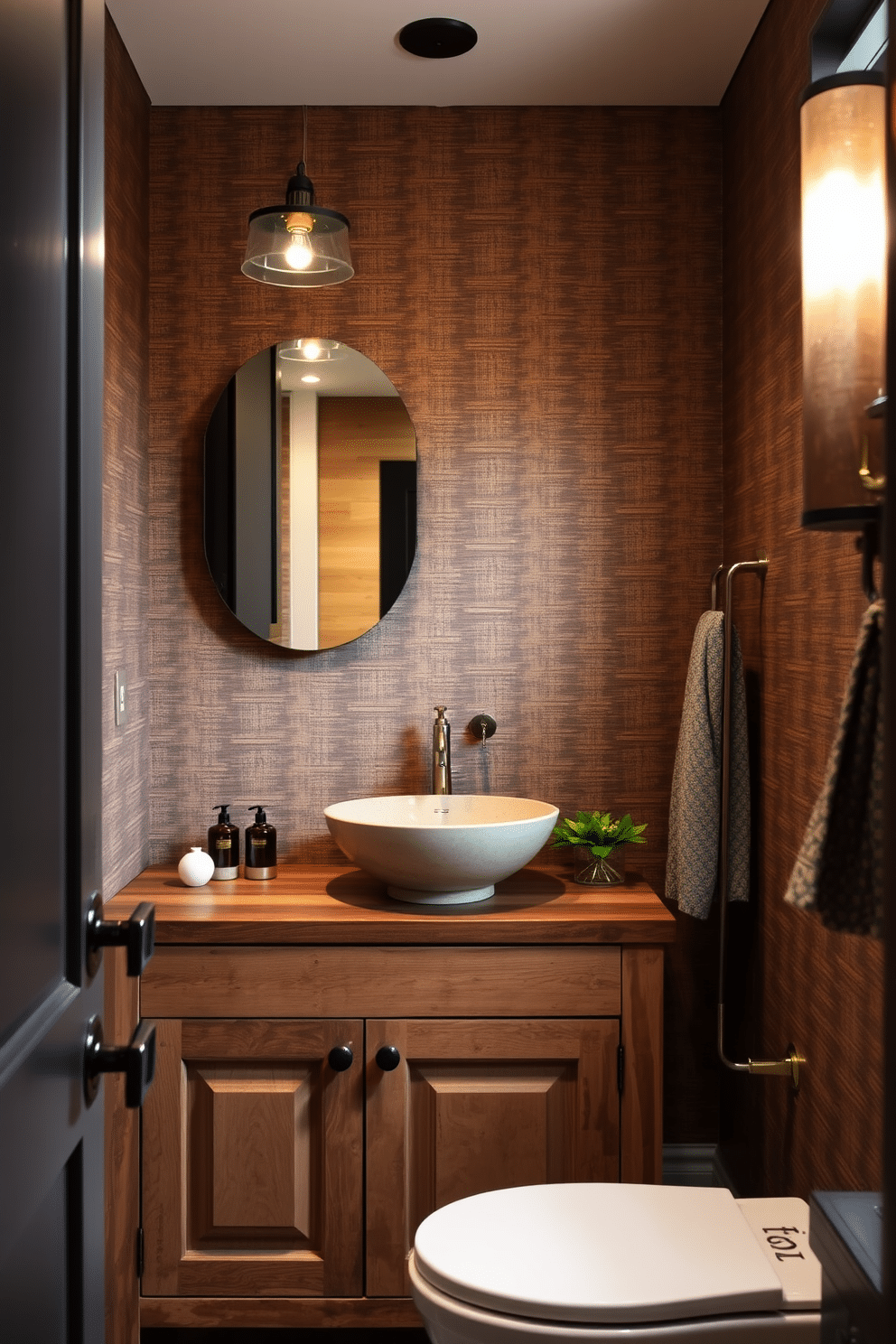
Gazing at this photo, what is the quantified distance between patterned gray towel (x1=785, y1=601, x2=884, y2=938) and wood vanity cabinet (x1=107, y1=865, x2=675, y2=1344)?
1.19 m

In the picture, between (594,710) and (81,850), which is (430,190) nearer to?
(594,710)

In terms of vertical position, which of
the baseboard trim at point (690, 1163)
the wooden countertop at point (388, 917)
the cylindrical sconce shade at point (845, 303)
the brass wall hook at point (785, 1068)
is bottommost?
the baseboard trim at point (690, 1163)

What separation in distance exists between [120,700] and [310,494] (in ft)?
2.08

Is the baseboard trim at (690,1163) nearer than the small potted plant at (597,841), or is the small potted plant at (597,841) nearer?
the small potted plant at (597,841)

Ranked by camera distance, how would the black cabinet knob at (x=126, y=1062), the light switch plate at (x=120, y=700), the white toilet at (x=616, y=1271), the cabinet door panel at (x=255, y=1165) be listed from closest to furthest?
the black cabinet knob at (x=126, y=1062) → the white toilet at (x=616, y=1271) → the cabinet door panel at (x=255, y=1165) → the light switch plate at (x=120, y=700)

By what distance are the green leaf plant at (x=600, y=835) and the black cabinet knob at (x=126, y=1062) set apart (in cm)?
137

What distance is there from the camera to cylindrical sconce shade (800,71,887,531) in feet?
2.89

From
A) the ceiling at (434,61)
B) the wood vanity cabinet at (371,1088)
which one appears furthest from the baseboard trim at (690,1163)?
the ceiling at (434,61)

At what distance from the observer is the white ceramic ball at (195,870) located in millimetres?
2248

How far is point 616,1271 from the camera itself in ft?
4.58

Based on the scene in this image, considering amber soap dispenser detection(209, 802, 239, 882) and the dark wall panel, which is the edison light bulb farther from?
amber soap dispenser detection(209, 802, 239, 882)

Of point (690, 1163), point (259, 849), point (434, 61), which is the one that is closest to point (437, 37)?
point (434, 61)

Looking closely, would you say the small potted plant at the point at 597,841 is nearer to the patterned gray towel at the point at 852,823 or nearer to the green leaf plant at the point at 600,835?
the green leaf plant at the point at 600,835

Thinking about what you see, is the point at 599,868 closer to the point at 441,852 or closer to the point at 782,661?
the point at 441,852
